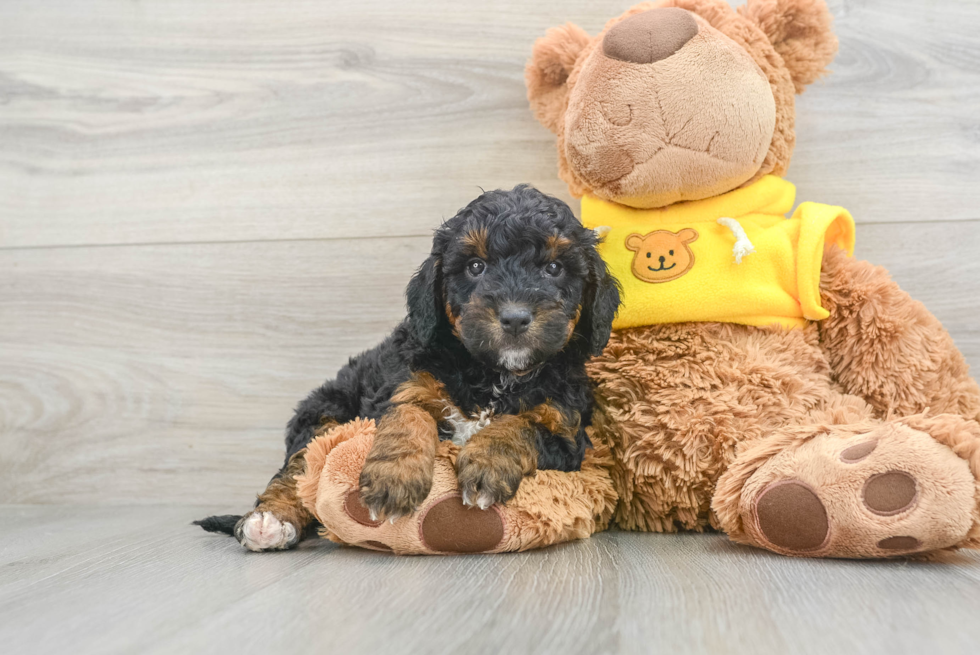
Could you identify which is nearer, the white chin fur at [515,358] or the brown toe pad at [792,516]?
the brown toe pad at [792,516]

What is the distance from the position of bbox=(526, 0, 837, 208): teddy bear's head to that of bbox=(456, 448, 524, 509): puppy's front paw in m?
0.76

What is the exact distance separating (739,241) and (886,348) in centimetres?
44

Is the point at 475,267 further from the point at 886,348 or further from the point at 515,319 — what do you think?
the point at 886,348

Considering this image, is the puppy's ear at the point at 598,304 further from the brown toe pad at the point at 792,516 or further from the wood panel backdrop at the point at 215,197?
the wood panel backdrop at the point at 215,197

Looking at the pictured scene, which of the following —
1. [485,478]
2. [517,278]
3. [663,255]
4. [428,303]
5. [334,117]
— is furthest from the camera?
[334,117]

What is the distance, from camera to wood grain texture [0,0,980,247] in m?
2.22

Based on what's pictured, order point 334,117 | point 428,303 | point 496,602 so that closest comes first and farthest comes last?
1. point 496,602
2. point 428,303
3. point 334,117

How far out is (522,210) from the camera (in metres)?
1.60

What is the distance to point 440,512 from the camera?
1462 millimetres

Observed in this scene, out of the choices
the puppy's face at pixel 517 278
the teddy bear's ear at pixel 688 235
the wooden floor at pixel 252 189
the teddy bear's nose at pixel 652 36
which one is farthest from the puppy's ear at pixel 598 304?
the wooden floor at pixel 252 189

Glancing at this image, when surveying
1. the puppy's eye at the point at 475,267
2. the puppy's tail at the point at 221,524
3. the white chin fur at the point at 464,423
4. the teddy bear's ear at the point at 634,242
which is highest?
the teddy bear's ear at the point at 634,242

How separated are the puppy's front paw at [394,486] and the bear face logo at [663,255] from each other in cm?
73

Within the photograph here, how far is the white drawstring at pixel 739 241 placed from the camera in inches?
66.6

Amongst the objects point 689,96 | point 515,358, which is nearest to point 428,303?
point 515,358
